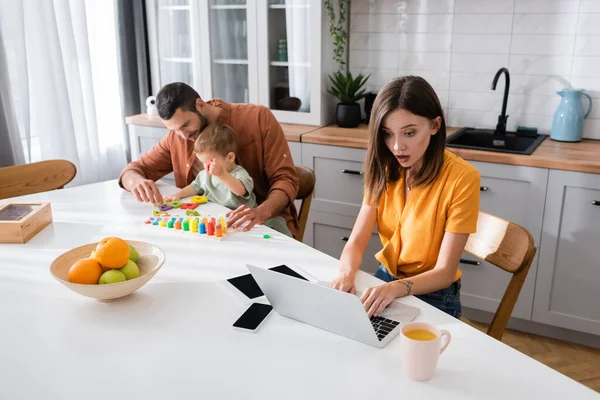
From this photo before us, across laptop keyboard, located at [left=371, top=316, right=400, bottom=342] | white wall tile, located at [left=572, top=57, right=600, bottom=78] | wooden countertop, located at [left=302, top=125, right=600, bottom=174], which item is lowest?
laptop keyboard, located at [left=371, top=316, right=400, bottom=342]

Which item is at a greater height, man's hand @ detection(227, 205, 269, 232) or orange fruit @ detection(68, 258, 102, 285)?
orange fruit @ detection(68, 258, 102, 285)

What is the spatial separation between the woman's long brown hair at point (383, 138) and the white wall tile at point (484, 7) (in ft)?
5.12

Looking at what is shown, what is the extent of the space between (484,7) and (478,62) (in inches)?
10.5

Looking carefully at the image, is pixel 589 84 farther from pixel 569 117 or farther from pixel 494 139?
pixel 494 139

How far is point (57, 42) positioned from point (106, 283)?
225 cm

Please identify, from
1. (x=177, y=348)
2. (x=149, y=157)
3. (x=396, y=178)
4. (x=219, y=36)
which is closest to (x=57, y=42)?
(x=219, y=36)

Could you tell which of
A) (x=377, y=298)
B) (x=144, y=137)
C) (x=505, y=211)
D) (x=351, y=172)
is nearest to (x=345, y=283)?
(x=377, y=298)

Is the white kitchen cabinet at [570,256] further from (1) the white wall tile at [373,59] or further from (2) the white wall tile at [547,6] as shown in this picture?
(1) the white wall tile at [373,59]

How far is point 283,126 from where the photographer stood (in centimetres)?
316

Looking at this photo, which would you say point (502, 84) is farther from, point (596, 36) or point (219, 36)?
point (219, 36)

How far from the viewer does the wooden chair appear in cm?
219

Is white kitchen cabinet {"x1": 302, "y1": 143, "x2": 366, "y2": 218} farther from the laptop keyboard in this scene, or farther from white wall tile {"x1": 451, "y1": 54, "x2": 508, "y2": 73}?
the laptop keyboard

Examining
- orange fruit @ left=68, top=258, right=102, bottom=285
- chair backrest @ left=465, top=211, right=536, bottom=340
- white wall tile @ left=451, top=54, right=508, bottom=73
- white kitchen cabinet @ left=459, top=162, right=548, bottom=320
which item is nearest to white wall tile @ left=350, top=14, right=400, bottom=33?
white wall tile @ left=451, top=54, right=508, bottom=73

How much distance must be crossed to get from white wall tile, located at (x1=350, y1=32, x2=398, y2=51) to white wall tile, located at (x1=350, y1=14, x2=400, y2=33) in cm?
2
